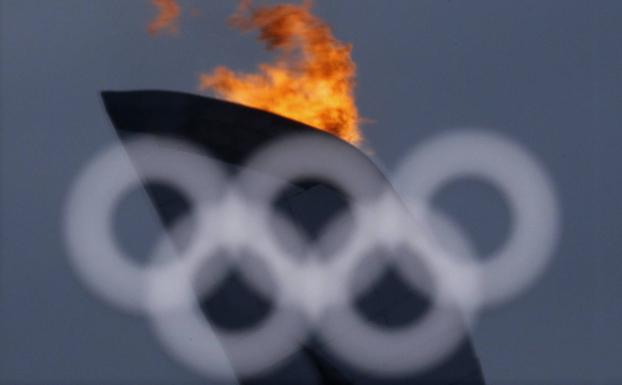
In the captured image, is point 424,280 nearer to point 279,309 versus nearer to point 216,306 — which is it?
point 279,309

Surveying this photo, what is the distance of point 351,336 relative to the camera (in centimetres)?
987

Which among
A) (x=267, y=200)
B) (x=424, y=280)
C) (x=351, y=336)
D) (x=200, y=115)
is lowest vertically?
(x=351, y=336)

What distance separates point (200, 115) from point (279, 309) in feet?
8.22

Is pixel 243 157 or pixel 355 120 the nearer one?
pixel 243 157

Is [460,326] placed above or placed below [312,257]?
below

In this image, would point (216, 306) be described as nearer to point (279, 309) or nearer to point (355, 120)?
point (279, 309)

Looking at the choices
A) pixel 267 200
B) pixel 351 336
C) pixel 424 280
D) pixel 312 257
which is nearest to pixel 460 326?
pixel 424 280

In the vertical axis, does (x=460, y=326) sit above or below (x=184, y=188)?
below

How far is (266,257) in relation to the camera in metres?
9.79

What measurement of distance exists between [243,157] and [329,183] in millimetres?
1081

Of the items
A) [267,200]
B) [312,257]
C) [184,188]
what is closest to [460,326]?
[312,257]

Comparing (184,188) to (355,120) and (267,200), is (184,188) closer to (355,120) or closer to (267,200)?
(267,200)

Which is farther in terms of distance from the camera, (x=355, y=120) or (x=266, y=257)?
(x=355, y=120)

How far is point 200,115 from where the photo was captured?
945cm
